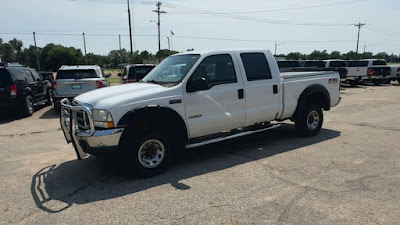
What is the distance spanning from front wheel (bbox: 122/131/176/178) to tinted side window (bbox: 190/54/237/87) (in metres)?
1.18

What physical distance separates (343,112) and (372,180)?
674 cm

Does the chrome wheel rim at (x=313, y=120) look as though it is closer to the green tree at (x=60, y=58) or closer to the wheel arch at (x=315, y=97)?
the wheel arch at (x=315, y=97)

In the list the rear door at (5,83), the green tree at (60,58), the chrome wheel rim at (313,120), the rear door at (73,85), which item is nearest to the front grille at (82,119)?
the chrome wheel rim at (313,120)

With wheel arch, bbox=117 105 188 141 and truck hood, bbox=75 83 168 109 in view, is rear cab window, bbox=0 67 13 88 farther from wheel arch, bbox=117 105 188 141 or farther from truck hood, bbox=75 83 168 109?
wheel arch, bbox=117 105 188 141

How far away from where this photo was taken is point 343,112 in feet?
35.7

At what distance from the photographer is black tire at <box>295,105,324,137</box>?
276 inches

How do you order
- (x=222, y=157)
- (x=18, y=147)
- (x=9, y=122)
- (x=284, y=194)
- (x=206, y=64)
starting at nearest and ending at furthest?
(x=284, y=194), (x=206, y=64), (x=222, y=157), (x=18, y=147), (x=9, y=122)

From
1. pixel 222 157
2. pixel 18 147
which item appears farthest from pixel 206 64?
pixel 18 147

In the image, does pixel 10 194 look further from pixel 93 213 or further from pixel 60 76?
pixel 60 76

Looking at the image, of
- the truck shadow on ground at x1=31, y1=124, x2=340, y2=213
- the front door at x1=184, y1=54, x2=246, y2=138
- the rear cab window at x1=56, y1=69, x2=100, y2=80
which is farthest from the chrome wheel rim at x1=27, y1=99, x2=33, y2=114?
the front door at x1=184, y1=54, x2=246, y2=138

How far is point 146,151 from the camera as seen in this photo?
4965 millimetres

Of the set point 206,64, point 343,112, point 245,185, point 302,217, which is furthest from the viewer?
point 343,112

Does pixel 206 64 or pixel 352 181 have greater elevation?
pixel 206 64

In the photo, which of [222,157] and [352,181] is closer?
[352,181]
